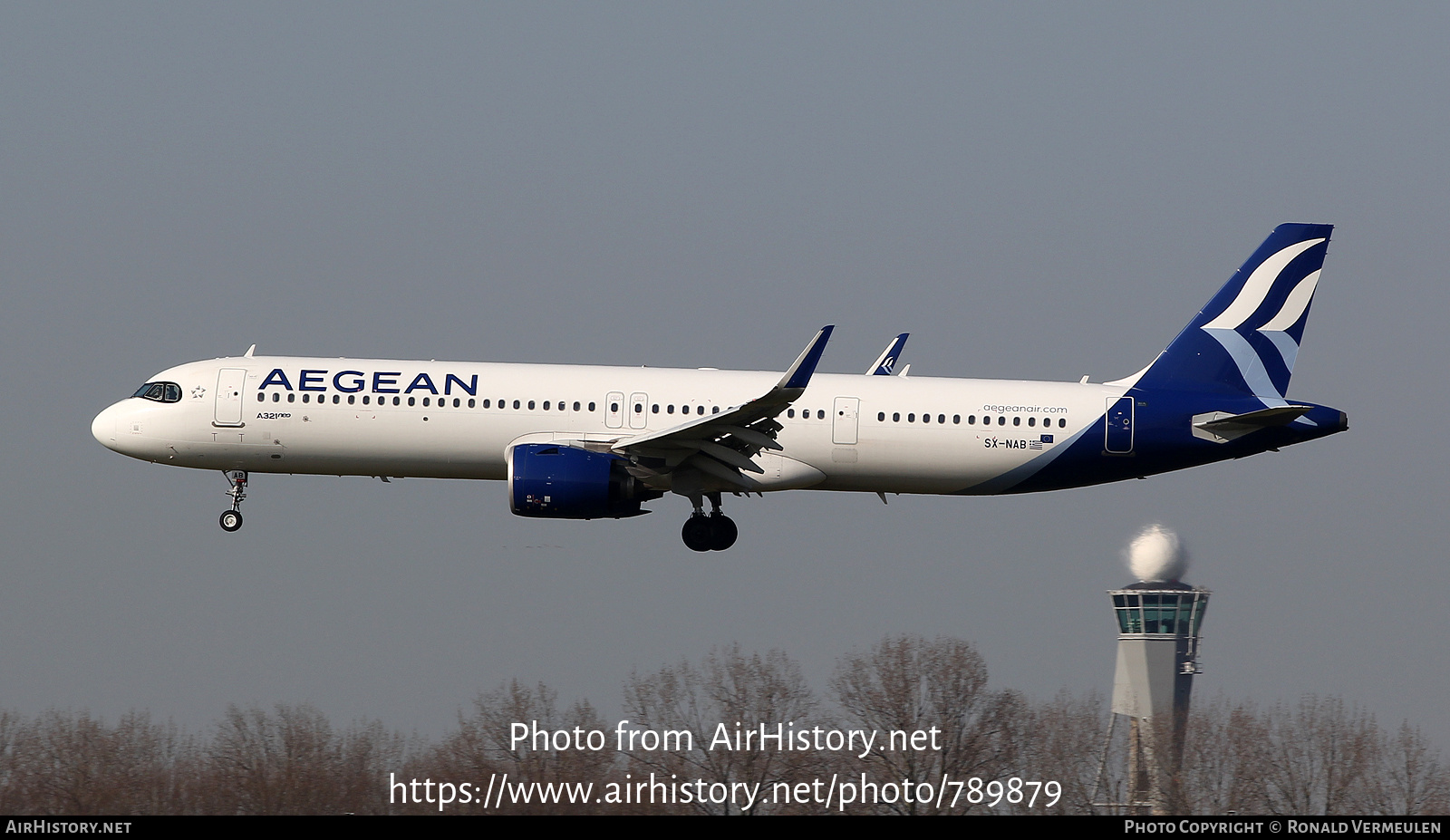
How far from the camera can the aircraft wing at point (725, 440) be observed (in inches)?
1302

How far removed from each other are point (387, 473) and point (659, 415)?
20.8ft

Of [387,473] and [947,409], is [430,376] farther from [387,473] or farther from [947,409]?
[947,409]

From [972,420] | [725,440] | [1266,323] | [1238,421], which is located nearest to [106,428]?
[725,440]

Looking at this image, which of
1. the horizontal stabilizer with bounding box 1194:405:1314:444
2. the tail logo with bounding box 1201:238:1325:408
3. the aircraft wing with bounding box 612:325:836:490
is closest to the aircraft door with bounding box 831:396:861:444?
the aircraft wing with bounding box 612:325:836:490

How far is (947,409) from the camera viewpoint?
36688 millimetres

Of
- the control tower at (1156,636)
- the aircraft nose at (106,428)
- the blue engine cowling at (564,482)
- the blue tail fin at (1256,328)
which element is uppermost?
the blue tail fin at (1256,328)

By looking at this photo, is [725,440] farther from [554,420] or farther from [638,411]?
[554,420]

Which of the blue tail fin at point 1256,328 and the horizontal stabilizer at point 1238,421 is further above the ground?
the blue tail fin at point 1256,328

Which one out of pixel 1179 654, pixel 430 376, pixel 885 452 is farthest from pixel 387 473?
pixel 1179 654

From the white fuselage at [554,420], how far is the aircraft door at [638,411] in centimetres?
3

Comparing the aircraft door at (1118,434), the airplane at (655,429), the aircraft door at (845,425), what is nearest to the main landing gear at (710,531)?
the airplane at (655,429)

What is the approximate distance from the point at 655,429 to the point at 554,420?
228cm

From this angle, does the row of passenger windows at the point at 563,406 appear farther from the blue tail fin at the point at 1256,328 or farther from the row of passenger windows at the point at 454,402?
the blue tail fin at the point at 1256,328

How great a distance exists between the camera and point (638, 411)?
120 ft
